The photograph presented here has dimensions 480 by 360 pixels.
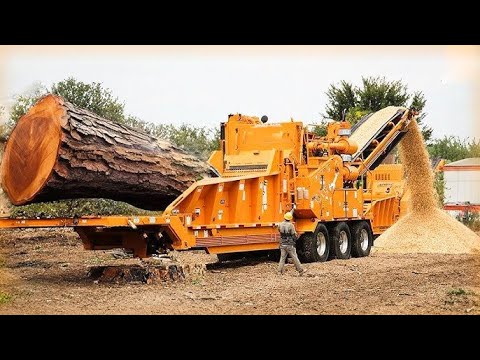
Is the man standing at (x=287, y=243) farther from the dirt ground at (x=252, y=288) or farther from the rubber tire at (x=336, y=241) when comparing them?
the rubber tire at (x=336, y=241)

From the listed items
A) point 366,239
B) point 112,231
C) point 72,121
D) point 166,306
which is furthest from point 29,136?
point 366,239

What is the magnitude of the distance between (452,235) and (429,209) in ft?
3.16

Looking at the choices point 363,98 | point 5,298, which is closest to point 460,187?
point 363,98

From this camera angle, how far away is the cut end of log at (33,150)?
43.1 feet

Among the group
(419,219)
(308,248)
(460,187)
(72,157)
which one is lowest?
(308,248)

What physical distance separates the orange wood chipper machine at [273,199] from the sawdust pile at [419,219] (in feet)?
1.87

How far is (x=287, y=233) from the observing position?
1577cm

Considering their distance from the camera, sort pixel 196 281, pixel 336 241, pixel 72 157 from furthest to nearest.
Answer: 1. pixel 336 241
2. pixel 196 281
3. pixel 72 157

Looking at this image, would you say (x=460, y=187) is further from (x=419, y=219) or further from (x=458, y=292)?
(x=458, y=292)

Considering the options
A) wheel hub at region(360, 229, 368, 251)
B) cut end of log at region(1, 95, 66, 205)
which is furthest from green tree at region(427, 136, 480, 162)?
cut end of log at region(1, 95, 66, 205)

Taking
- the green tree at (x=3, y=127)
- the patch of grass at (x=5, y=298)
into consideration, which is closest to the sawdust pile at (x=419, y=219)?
the green tree at (x=3, y=127)

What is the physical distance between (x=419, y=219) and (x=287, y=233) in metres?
7.13

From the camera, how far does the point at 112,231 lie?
48.0 feet
